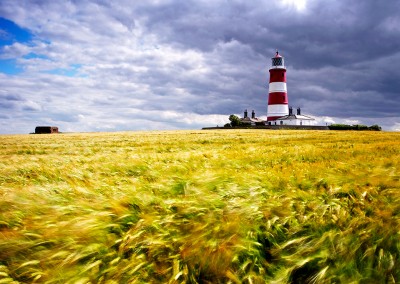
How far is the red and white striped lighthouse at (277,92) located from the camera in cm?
7525

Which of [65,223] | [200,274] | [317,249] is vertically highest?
[65,223]

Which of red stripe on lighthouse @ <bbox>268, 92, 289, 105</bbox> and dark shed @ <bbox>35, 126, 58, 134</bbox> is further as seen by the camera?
red stripe on lighthouse @ <bbox>268, 92, 289, 105</bbox>

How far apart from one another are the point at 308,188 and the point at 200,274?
81.7 inches

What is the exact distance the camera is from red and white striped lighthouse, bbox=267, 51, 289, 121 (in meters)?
75.2

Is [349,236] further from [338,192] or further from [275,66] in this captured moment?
[275,66]

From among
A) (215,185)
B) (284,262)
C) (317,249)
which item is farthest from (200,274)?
(215,185)

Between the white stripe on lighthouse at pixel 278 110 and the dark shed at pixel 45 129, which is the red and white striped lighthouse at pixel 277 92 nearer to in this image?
the white stripe on lighthouse at pixel 278 110

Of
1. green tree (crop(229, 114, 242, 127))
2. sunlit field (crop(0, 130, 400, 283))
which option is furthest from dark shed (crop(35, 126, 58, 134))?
sunlit field (crop(0, 130, 400, 283))

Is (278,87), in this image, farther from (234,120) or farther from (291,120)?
(234,120)

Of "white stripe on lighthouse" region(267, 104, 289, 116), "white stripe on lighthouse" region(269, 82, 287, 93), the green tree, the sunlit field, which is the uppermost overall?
"white stripe on lighthouse" region(269, 82, 287, 93)

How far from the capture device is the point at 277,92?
7556 centimetres

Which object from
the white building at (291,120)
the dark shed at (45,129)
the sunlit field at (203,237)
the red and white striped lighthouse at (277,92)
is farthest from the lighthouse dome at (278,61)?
the sunlit field at (203,237)

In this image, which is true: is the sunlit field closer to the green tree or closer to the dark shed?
the dark shed

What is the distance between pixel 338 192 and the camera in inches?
135
